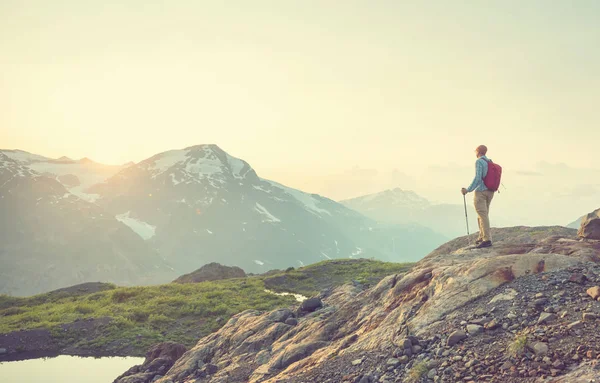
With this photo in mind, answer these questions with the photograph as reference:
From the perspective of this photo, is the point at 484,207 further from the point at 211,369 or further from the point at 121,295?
the point at 121,295

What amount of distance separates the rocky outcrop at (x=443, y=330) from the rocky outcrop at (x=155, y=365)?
147cm

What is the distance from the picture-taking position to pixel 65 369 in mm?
30031

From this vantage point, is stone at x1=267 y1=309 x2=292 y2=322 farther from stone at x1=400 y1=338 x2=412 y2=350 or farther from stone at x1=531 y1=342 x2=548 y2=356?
stone at x1=531 y1=342 x2=548 y2=356

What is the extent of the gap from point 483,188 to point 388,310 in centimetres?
805

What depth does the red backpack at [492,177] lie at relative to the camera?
65.5 feet

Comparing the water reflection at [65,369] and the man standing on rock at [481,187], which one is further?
the water reflection at [65,369]

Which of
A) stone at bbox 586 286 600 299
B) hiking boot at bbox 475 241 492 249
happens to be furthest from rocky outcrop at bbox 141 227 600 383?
hiking boot at bbox 475 241 492 249

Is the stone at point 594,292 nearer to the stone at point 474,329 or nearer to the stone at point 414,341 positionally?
the stone at point 474,329

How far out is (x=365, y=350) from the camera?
14.4 meters

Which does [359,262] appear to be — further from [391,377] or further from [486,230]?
[391,377]

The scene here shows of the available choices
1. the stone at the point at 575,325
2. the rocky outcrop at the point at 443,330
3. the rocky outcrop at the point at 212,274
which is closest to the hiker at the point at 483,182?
the rocky outcrop at the point at 443,330

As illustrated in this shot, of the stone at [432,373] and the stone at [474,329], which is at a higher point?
the stone at [474,329]

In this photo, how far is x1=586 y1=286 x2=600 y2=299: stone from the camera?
39.1ft

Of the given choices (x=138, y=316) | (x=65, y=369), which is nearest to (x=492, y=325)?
(x=65, y=369)
